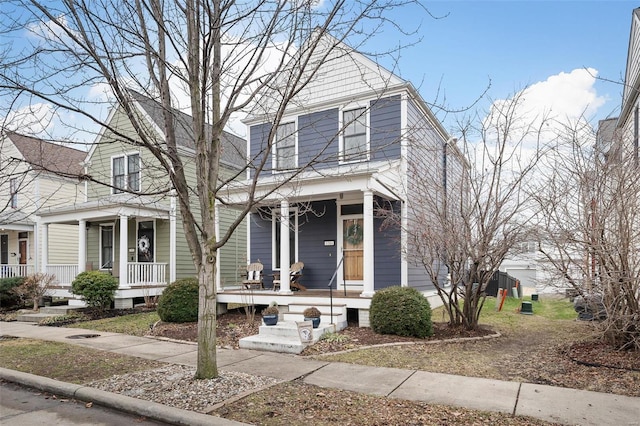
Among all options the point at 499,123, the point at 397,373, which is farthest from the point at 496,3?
the point at 397,373

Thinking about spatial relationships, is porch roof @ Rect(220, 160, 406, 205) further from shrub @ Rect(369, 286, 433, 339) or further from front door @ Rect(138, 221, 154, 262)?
front door @ Rect(138, 221, 154, 262)

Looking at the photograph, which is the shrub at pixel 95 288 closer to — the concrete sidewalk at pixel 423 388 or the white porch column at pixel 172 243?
the white porch column at pixel 172 243

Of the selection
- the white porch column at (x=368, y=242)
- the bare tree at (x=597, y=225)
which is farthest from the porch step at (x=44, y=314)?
the bare tree at (x=597, y=225)

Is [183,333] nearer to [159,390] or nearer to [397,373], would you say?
[159,390]

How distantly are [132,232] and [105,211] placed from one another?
244cm

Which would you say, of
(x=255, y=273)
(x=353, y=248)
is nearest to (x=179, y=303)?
(x=255, y=273)

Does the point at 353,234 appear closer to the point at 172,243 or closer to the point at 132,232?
the point at 172,243

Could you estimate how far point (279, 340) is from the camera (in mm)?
7918

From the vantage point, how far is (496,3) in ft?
29.3

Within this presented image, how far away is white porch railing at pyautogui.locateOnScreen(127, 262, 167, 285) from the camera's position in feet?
48.1

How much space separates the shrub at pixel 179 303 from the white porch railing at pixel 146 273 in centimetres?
422

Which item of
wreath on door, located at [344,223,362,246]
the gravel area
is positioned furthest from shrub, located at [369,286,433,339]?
wreath on door, located at [344,223,362,246]

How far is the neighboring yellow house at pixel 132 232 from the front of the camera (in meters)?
14.5

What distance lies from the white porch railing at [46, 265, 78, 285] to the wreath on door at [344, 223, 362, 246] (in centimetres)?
1019
